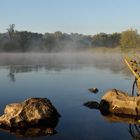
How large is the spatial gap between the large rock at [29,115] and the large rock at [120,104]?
659 cm

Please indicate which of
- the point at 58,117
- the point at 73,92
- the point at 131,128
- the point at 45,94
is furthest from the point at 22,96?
the point at 131,128

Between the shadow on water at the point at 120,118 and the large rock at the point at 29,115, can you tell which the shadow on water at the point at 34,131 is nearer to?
the large rock at the point at 29,115

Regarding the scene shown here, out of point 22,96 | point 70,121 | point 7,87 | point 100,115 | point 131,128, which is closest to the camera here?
point 131,128

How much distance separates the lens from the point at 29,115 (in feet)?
103

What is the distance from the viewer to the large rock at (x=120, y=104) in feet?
114

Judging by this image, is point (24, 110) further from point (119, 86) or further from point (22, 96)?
point (119, 86)

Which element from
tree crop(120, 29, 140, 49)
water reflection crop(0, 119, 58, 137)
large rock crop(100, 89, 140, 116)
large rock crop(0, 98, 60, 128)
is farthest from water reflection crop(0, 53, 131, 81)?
tree crop(120, 29, 140, 49)

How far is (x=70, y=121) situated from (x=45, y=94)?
15.9 metres

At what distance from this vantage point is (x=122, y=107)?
35.4m

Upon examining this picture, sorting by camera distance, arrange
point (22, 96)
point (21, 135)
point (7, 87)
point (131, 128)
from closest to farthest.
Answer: point (21, 135)
point (131, 128)
point (22, 96)
point (7, 87)

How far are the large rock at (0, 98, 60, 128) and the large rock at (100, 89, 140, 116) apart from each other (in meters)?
6.59

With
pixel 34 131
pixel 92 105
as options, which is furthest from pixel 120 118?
pixel 34 131

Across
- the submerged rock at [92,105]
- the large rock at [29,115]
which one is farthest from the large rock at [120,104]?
the large rock at [29,115]

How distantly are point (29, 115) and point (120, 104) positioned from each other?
9935 mm
